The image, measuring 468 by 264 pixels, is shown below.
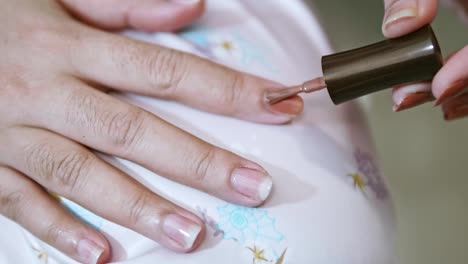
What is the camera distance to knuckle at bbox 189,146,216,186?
0.45 meters

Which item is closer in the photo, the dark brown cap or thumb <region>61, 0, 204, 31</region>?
the dark brown cap

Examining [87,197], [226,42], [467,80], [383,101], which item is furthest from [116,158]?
[383,101]

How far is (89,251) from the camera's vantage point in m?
0.45

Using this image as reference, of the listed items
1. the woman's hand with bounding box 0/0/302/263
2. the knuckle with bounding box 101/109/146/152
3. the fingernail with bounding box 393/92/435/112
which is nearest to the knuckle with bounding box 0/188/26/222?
the woman's hand with bounding box 0/0/302/263

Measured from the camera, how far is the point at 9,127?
50 centimetres

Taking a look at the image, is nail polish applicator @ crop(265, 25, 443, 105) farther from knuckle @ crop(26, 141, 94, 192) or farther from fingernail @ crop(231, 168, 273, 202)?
knuckle @ crop(26, 141, 94, 192)

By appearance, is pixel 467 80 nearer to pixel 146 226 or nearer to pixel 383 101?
→ pixel 146 226

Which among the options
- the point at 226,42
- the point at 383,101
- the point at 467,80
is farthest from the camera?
the point at 383,101

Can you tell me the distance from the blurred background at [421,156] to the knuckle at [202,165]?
1.70 ft

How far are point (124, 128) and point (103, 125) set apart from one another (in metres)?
0.02

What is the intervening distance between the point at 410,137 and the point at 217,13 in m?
0.57

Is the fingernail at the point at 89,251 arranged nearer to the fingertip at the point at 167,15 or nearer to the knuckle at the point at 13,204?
the knuckle at the point at 13,204

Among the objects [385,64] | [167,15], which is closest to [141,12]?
[167,15]

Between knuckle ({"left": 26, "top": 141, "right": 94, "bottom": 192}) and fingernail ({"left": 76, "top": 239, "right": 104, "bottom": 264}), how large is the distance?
48mm
